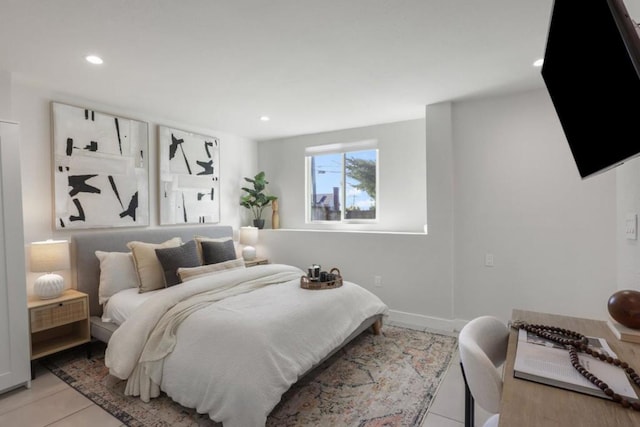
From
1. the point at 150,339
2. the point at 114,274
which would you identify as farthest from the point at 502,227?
the point at 114,274

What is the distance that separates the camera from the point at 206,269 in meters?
3.17

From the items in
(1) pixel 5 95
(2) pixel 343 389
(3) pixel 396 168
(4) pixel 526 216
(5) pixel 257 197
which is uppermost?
(1) pixel 5 95

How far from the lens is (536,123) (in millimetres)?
3111

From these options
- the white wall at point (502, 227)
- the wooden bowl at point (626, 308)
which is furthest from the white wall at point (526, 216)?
the wooden bowl at point (626, 308)

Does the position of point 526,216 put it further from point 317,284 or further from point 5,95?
point 5,95

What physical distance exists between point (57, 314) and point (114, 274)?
20.4 inches

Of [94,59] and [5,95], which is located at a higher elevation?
[94,59]

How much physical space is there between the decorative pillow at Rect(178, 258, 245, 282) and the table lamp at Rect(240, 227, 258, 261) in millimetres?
1014

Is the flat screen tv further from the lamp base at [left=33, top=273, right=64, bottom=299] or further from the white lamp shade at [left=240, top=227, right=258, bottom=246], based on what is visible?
the white lamp shade at [left=240, top=227, right=258, bottom=246]

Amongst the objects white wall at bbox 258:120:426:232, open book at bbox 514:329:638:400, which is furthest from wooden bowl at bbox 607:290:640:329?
white wall at bbox 258:120:426:232

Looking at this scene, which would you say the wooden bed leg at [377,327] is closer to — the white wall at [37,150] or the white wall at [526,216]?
the white wall at [526,216]

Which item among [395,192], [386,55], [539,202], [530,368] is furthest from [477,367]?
[395,192]

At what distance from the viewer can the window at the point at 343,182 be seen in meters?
4.46

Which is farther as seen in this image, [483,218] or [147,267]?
[483,218]
